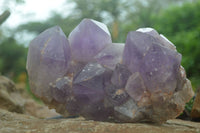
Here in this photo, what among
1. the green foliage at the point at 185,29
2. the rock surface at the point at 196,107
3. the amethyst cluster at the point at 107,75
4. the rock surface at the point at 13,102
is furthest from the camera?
the green foliage at the point at 185,29

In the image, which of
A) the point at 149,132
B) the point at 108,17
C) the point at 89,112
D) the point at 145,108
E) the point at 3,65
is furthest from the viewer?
the point at 108,17

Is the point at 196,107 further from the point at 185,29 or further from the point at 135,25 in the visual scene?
the point at 135,25

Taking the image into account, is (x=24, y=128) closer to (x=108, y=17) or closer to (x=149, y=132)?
(x=149, y=132)

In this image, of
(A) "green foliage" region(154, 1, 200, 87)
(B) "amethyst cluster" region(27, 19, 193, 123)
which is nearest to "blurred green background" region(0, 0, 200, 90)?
(A) "green foliage" region(154, 1, 200, 87)

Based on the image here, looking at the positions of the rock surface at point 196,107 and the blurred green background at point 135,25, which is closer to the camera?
the rock surface at point 196,107

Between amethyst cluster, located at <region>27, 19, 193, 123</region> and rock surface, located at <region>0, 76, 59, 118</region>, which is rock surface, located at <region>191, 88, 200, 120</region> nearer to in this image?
amethyst cluster, located at <region>27, 19, 193, 123</region>

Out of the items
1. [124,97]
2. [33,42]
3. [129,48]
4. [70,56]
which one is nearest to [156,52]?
[129,48]

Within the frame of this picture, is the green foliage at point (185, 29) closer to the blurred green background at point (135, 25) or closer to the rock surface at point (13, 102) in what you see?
the blurred green background at point (135, 25)

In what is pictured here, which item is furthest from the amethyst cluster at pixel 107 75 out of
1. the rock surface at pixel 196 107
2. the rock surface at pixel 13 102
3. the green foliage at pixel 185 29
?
the green foliage at pixel 185 29
